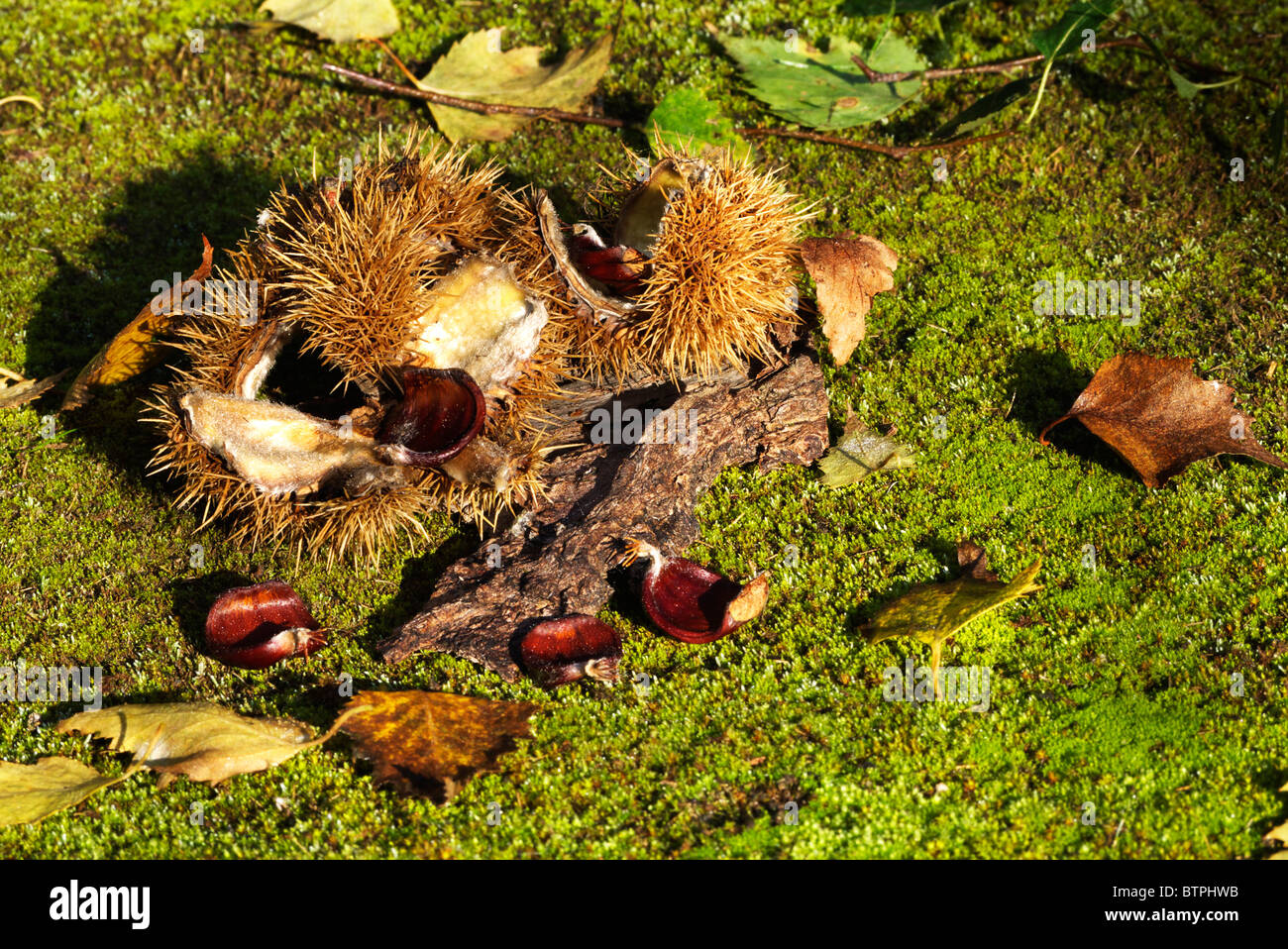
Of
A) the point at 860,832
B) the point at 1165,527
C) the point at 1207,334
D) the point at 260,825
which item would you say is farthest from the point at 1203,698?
the point at 260,825

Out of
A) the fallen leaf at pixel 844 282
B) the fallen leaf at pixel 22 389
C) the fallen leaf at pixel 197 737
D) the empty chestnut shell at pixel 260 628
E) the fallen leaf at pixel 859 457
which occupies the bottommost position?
the fallen leaf at pixel 197 737

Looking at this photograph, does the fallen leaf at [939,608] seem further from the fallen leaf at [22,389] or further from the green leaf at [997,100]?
the fallen leaf at [22,389]

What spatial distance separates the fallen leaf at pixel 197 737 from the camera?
345 centimetres

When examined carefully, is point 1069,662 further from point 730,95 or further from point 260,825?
point 730,95

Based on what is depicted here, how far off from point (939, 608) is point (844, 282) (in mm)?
1505

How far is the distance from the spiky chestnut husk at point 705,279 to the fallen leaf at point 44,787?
2.24m

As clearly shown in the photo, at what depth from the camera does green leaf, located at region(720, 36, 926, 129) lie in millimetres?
5520

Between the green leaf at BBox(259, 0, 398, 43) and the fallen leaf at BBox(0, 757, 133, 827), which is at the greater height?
the green leaf at BBox(259, 0, 398, 43)

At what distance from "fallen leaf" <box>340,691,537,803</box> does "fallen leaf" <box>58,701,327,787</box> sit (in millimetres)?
154

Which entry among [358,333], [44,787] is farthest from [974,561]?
[44,787]

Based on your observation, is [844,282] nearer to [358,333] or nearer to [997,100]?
[997,100]

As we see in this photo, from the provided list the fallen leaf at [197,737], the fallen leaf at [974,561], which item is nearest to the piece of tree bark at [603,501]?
the fallen leaf at [197,737]

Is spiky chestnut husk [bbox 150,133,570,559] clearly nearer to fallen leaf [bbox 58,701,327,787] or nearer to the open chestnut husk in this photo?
the open chestnut husk

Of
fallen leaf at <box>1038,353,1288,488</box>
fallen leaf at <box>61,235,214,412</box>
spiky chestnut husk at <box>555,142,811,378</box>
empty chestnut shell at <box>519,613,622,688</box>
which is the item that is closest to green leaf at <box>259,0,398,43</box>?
fallen leaf at <box>61,235,214,412</box>
